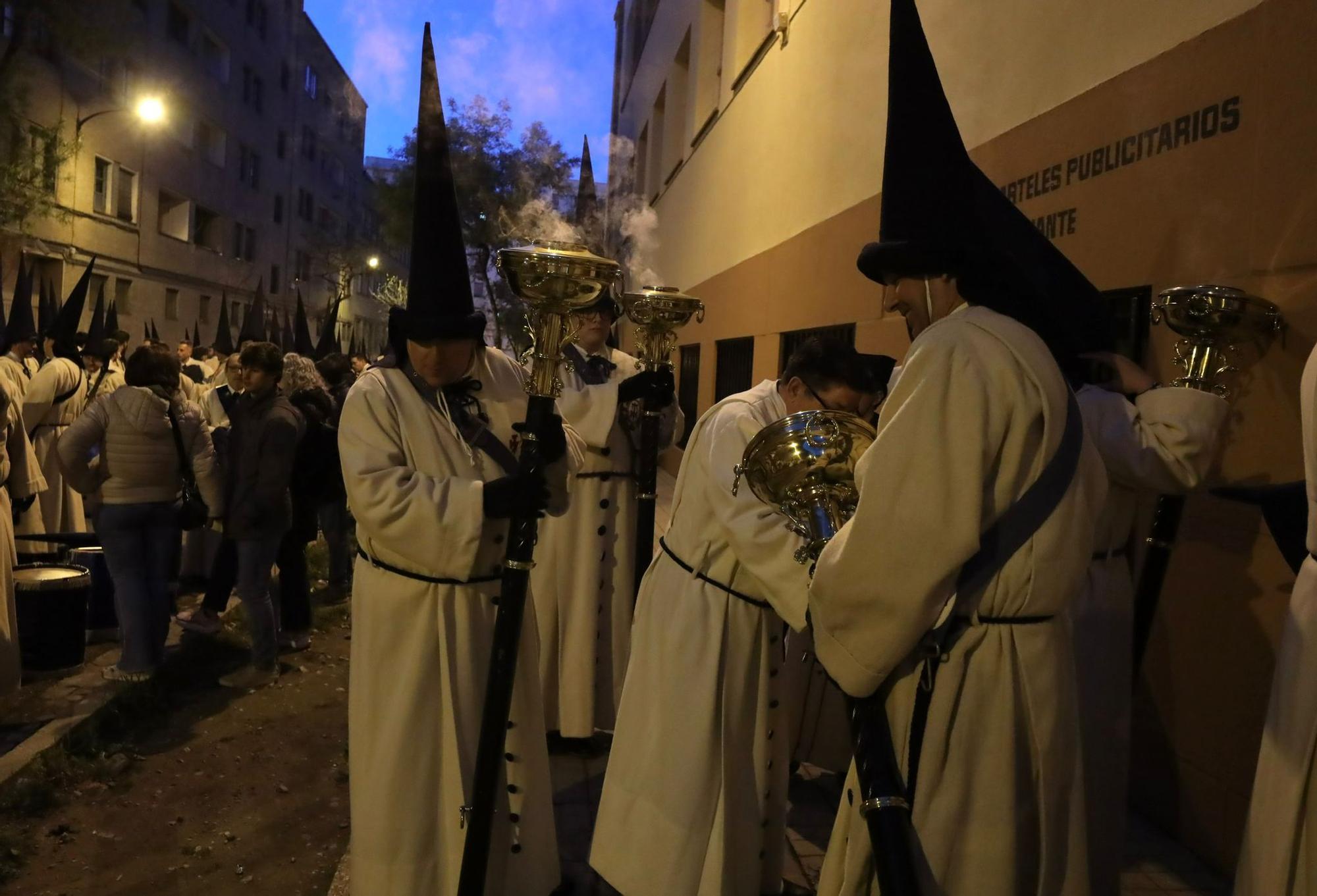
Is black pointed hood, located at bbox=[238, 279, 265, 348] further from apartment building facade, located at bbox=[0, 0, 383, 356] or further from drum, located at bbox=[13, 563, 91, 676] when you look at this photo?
drum, located at bbox=[13, 563, 91, 676]

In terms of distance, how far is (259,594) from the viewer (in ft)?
22.2

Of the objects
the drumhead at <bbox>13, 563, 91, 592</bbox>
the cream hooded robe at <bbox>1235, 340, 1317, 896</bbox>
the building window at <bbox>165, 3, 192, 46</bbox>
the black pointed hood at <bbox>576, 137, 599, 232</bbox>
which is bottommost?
the drumhead at <bbox>13, 563, 91, 592</bbox>

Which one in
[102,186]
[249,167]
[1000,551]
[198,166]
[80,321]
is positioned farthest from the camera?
[249,167]

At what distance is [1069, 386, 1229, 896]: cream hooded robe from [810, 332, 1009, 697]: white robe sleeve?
4.98 ft

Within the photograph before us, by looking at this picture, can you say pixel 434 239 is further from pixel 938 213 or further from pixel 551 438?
pixel 938 213

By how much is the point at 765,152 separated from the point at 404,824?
10.3m

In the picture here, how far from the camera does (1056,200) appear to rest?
553 cm

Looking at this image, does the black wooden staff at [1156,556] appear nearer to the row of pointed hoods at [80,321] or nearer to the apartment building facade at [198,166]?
the row of pointed hoods at [80,321]

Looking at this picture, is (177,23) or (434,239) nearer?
(434,239)

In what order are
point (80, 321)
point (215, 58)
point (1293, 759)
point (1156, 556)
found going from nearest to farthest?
point (1293, 759) < point (1156, 556) < point (80, 321) < point (215, 58)

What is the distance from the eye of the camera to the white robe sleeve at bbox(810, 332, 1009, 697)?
2188 millimetres

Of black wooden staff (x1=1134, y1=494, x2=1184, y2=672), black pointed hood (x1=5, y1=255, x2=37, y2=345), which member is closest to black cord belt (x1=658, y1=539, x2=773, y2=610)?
black wooden staff (x1=1134, y1=494, x2=1184, y2=672)

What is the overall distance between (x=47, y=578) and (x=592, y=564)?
3368 millimetres

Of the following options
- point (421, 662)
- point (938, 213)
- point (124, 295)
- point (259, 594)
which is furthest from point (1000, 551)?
point (124, 295)
